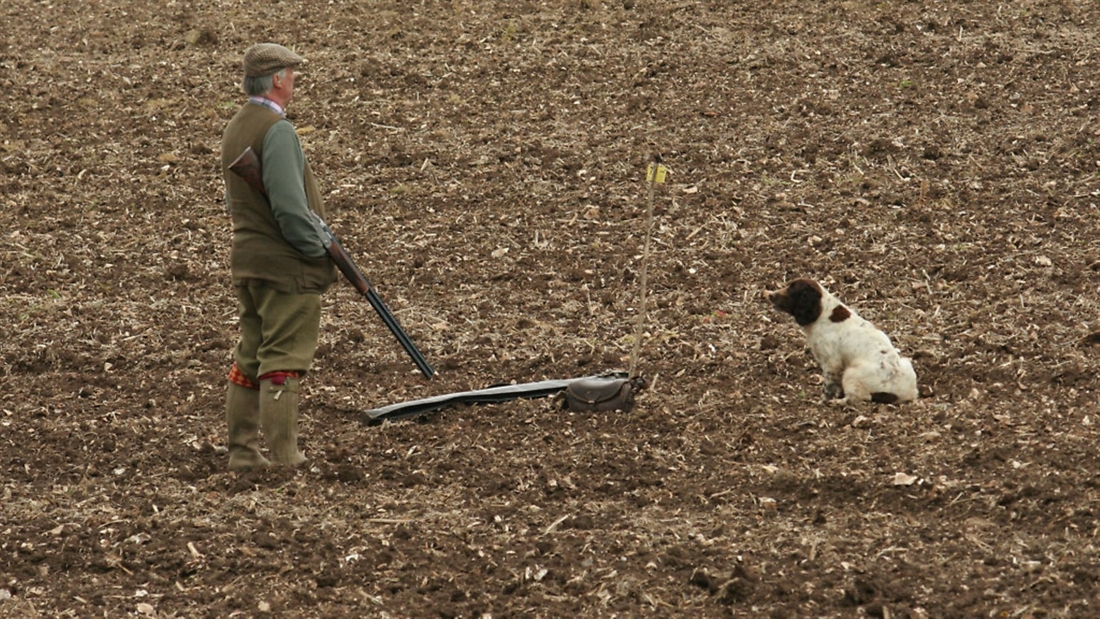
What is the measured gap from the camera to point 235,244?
20.8 feet

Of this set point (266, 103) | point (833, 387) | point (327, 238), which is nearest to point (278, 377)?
point (327, 238)

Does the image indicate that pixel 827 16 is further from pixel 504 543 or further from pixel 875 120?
pixel 504 543

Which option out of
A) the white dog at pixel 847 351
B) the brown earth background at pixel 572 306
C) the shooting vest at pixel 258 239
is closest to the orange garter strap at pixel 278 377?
the shooting vest at pixel 258 239

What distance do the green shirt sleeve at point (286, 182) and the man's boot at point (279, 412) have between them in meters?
0.67

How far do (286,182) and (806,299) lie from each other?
254 centimetres

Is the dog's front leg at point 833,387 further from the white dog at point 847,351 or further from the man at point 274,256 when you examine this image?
the man at point 274,256

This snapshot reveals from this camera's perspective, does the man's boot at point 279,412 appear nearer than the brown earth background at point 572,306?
No

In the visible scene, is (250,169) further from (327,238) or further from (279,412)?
(279,412)

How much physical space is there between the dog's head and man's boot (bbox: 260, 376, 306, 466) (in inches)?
93.9

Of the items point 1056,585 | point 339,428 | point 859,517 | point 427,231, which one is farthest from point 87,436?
point 1056,585

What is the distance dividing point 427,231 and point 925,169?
11.2ft

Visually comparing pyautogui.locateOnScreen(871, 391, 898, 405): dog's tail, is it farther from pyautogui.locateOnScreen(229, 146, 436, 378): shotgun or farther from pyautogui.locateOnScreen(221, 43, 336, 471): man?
pyautogui.locateOnScreen(221, 43, 336, 471): man

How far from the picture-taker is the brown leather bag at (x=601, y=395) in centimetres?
689

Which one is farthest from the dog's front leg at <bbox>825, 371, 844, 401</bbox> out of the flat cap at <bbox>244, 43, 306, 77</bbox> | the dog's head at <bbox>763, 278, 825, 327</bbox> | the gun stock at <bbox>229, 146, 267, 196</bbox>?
the flat cap at <bbox>244, 43, 306, 77</bbox>
